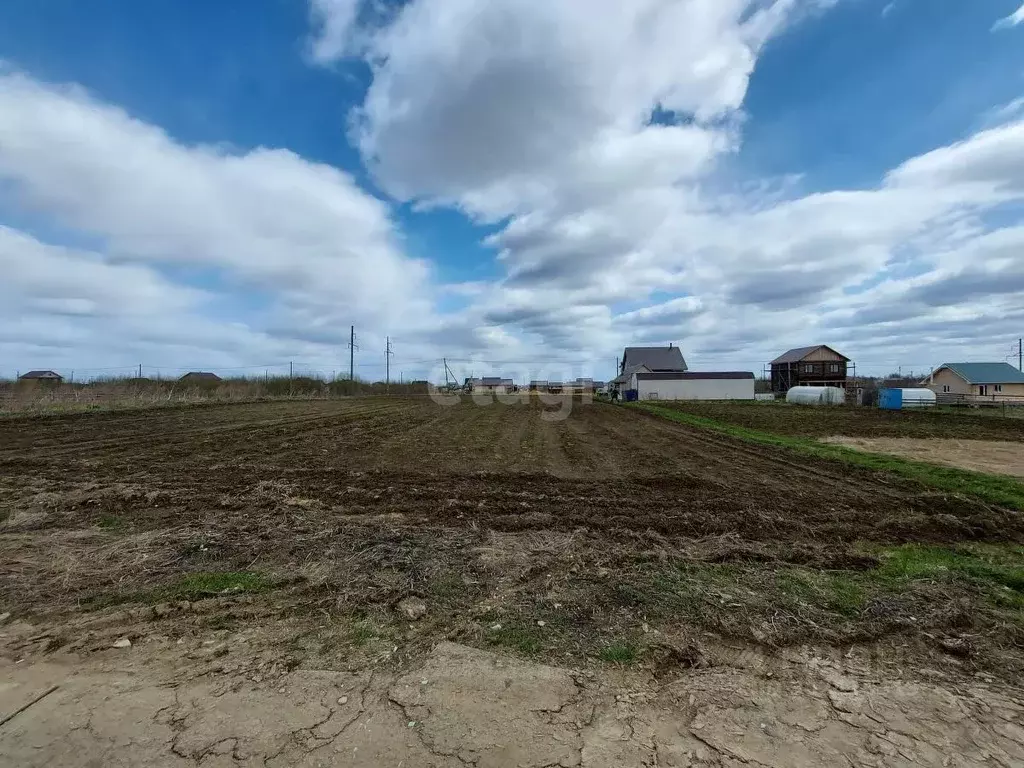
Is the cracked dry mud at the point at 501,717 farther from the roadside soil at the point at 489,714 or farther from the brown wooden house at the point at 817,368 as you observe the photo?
the brown wooden house at the point at 817,368

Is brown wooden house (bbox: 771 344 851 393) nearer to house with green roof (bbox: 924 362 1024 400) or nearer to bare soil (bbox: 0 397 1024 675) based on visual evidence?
house with green roof (bbox: 924 362 1024 400)

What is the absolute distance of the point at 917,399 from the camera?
36500mm

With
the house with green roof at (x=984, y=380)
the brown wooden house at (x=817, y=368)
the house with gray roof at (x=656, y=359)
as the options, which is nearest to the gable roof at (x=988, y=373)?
the house with green roof at (x=984, y=380)

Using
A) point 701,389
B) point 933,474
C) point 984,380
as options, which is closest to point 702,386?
point 701,389

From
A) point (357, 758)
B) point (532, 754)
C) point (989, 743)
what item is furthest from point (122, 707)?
point (989, 743)

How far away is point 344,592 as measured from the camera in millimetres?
3910

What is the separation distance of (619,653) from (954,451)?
49.0ft

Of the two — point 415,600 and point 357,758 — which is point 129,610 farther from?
point 357,758

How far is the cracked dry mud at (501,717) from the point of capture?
85.6 inches

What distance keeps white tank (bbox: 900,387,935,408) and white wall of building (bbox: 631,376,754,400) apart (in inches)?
598

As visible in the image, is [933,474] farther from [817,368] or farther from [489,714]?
[817,368]

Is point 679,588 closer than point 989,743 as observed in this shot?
No

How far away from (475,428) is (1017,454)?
1553cm

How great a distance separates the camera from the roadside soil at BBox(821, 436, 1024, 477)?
10397 millimetres
